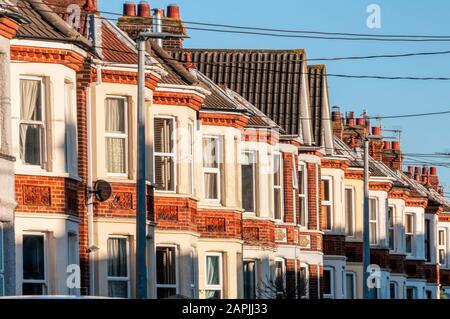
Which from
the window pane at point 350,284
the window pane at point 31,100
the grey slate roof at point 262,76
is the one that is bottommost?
the window pane at point 350,284

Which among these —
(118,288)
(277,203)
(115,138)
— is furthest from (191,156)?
(277,203)

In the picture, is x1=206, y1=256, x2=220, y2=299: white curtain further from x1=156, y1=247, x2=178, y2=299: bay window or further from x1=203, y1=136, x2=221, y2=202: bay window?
x1=156, y1=247, x2=178, y2=299: bay window

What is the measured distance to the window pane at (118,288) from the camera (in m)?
35.7

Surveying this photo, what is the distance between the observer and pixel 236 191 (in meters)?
44.4

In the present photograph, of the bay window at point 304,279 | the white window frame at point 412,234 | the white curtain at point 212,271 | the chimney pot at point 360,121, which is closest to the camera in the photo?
the white curtain at point 212,271

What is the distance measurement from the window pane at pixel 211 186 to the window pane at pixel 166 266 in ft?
14.3

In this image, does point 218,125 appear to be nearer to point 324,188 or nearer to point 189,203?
point 189,203

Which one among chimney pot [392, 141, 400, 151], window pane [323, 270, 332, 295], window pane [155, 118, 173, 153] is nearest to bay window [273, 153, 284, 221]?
window pane [323, 270, 332, 295]

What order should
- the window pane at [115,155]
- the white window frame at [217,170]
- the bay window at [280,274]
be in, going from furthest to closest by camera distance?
the bay window at [280,274] → the white window frame at [217,170] → the window pane at [115,155]

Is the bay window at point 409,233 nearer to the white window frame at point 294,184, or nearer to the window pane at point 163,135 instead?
the white window frame at point 294,184

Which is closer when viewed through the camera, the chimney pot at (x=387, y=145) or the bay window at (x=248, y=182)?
the bay window at (x=248, y=182)

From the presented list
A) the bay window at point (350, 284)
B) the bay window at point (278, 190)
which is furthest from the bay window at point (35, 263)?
the bay window at point (350, 284)

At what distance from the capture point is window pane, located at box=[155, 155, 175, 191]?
39.4m

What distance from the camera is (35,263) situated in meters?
31.1
